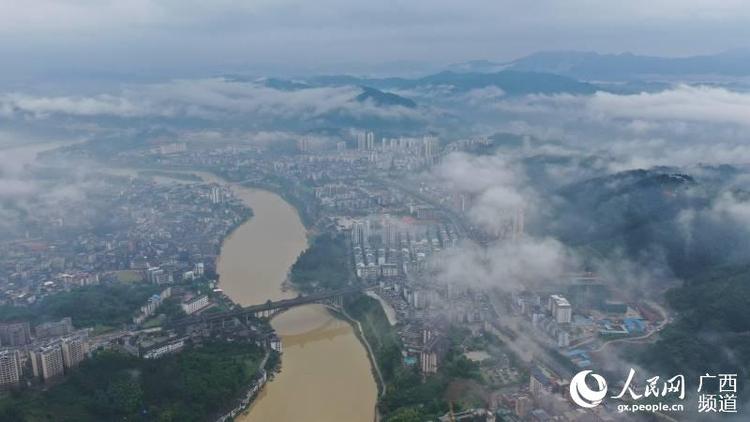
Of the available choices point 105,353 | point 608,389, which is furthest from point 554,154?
point 105,353

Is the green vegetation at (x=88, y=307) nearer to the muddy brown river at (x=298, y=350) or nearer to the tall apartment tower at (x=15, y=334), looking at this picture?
the tall apartment tower at (x=15, y=334)

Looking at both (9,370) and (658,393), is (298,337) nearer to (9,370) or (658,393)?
(9,370)

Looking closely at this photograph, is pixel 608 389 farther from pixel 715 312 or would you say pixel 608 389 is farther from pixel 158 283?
pixel 158 283

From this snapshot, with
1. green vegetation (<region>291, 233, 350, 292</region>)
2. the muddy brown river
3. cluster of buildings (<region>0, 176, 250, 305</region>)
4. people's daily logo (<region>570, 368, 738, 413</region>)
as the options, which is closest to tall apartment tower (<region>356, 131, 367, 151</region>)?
cluster of buildings (<region>0, 176, 250, 305</region>)

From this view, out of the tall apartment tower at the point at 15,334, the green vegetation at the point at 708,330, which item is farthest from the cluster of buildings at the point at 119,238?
the green vegetation at the point at 708,330

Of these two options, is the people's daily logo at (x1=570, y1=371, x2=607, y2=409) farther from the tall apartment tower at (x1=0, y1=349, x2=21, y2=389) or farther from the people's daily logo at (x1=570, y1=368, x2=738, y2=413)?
the tall apartment tower at (x1=0, y1=349, x2=21, y2=389)
